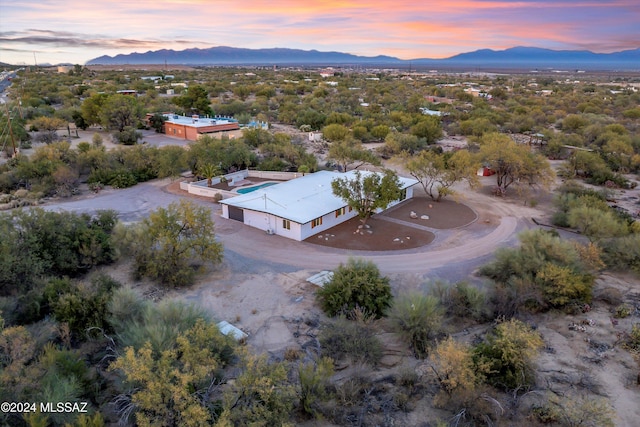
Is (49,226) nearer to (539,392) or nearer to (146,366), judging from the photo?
(146,366)

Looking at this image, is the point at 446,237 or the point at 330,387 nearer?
the point at 330,387

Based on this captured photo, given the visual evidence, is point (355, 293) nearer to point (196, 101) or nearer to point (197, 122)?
point (197, 122)

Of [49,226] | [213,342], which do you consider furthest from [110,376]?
[49,226]

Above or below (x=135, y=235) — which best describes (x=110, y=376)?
below

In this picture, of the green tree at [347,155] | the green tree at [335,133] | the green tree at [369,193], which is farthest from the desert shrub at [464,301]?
the green tree at [335,133]

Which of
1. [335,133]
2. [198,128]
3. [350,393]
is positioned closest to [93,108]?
[198,128]

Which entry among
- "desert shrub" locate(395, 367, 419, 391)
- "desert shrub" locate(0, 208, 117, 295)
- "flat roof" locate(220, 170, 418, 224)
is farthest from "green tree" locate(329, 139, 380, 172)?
"desert shrub" locate(395, 367, 419, 391)

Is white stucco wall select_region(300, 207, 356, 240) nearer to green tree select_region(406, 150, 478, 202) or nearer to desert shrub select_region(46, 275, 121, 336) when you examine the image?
green tree select_region(406, 150, 478, 202)
